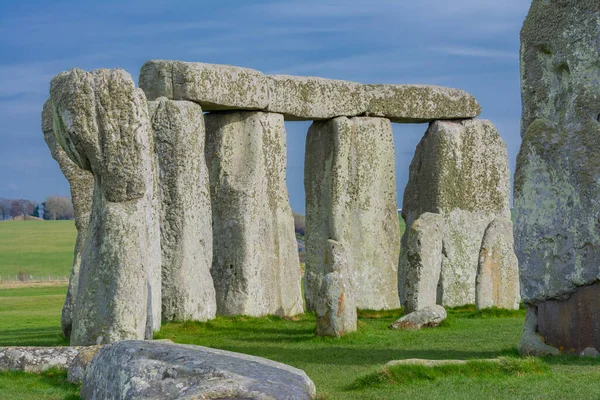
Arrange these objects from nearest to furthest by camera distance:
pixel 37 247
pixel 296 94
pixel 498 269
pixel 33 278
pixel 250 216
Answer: pixel 250 216 < pixel 498 269 < pixel 296 94 < pixel 33 278 < pixel 37 247

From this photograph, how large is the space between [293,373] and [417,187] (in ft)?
57.9

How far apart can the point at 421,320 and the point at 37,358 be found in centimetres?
712

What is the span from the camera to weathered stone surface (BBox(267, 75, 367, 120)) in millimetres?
24109

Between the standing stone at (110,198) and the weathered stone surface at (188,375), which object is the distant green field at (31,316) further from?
the weathered stone surface at (188,375)

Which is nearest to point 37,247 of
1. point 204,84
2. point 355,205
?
point 355,205

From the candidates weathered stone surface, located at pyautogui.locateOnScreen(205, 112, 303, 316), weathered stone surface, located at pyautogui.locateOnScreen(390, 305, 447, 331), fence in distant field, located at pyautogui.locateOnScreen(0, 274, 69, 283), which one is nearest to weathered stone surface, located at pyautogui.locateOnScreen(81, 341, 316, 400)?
weathered stone surface, located at pyautogui.locateOnScreen(390, 305, 447, 331)

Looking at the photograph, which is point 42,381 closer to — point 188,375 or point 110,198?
point 110,198

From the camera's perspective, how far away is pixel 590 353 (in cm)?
1335

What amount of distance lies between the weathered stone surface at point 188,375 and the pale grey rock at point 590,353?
4400 mm

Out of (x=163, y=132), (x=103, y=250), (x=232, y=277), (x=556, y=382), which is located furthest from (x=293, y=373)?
(x=232, y=277)

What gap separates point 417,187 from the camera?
89.7 feet

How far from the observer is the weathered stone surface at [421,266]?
21562mm

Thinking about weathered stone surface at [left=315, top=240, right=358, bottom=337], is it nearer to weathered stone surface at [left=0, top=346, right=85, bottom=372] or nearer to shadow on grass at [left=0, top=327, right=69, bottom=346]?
shadow on grass at [left=0, top=327, right=69, bottom=346]

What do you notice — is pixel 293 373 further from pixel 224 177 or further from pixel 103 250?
pixel 224 177
